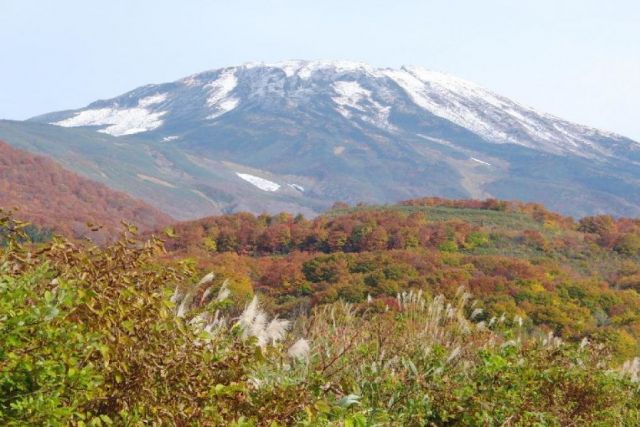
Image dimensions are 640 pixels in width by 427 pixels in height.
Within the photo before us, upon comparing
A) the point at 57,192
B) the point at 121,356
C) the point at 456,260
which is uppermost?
the point at 121,356

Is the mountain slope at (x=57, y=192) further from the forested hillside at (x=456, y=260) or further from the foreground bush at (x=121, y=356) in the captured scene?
the foreground bush at (x=121, y=356)

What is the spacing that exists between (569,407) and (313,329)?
205 centimetres

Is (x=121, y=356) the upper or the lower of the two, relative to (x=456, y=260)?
upper

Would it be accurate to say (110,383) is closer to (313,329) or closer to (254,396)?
(254,396)

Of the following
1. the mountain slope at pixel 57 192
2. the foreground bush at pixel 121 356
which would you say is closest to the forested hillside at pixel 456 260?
the foreground bush at pixel 121 356

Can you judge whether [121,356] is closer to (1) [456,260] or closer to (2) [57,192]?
(1) [456,260]

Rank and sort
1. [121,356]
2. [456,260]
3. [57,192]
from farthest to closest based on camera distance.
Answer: [57,192] → [456,260] → [121,356]

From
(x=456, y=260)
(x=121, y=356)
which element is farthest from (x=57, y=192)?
(x=121, y=356)

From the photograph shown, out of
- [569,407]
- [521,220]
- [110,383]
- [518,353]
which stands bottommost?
[521,220]

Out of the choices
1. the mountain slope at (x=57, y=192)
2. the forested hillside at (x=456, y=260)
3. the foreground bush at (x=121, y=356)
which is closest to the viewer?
the foreground bush at (x=121, y=356)

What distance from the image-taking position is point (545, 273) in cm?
2623

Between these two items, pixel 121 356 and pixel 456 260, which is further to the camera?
pixel 456 260

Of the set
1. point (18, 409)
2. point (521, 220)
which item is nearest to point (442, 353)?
point (18, 409)

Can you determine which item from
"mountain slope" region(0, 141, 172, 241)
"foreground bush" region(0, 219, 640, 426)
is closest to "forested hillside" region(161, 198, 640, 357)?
"foreground bush" region(0, 219, 640, 426)
